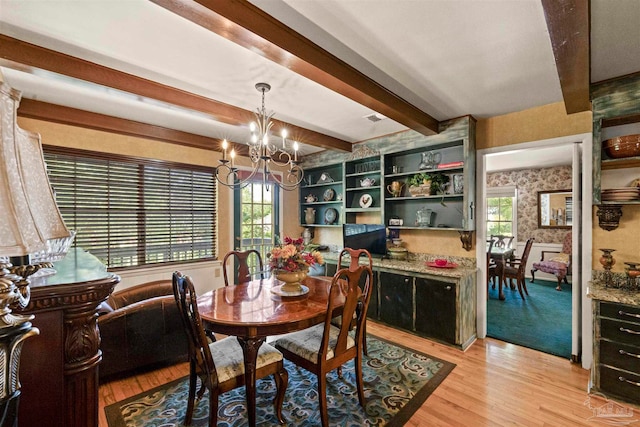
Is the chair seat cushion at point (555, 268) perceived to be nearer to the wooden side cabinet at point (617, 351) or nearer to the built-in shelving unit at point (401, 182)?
the built-in shelving unit at point (401, 182)

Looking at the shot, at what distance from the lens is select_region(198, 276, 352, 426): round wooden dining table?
178 centimetres

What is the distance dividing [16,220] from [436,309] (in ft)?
11.2

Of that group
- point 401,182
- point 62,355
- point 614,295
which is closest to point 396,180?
point 401,182

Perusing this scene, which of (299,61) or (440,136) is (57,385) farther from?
(440,136)

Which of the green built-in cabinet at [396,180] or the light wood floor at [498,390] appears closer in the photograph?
the light wood floor at [498,390]

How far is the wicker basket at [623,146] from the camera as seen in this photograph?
2.34m

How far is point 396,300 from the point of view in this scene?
138 inches

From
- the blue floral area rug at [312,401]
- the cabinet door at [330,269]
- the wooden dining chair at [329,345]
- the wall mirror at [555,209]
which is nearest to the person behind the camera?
the wooden dining chair at [329,345]

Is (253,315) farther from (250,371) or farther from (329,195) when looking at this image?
(329,195)

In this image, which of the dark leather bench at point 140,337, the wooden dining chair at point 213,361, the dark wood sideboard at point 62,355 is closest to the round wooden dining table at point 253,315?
the wooden dining chair at point 213,361

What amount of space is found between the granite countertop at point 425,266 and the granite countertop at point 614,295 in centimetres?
101

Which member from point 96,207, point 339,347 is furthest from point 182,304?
point 96,207

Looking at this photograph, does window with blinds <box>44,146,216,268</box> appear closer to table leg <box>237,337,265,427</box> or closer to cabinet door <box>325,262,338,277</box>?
cabinet door <box>325,262,338,277</box>

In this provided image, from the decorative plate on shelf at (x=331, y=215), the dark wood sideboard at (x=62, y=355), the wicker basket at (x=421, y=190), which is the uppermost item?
the wicker basket at (x=421, y=190)
